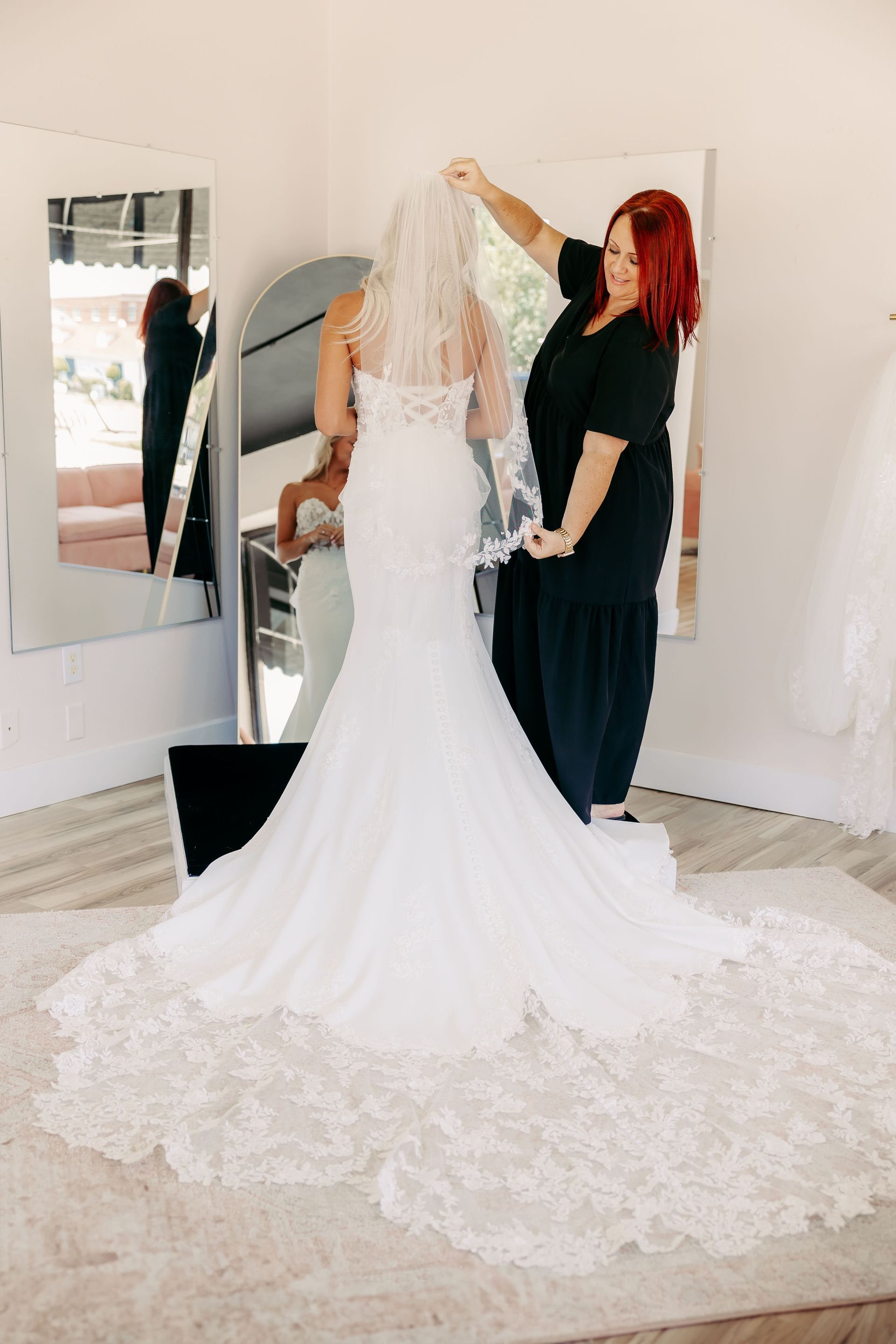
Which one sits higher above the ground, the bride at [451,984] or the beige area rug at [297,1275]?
the bride at [451,984]

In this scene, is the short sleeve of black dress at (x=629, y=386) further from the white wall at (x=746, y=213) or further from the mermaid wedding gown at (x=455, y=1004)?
the white wall at (x=746, y=213)

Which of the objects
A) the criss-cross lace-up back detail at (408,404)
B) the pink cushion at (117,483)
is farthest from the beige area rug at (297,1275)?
the pink cushion at (117,483)

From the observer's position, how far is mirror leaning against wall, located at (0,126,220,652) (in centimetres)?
334

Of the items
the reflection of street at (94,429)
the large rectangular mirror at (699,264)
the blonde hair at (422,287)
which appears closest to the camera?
the blonde hair at (422,287)

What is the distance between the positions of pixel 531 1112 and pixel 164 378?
2720 mm

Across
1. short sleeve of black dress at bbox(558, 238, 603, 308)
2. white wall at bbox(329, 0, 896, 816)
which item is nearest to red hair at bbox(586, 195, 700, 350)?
short sleeve of black dress at bbox(558, 238, 603, 308)

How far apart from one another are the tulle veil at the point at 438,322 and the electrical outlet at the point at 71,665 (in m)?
1.67

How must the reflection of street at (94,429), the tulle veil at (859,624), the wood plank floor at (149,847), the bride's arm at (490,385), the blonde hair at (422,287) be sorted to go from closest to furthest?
the blonde hair at (422,287), the bride's arm at (490,385), the wood plank floor at (149,847), the tulle veil at (859,624), the reflection of street at (94,429)

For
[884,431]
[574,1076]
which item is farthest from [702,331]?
[574,1076]

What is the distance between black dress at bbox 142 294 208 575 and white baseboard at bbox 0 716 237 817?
633 mm

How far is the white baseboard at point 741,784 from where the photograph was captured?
3646mm

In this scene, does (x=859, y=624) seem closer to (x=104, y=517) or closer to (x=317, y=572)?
(x=317, y=572)

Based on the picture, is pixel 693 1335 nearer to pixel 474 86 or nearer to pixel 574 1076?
pixel 574 1076

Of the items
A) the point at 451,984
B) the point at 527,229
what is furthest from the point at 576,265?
the point at 451,984
